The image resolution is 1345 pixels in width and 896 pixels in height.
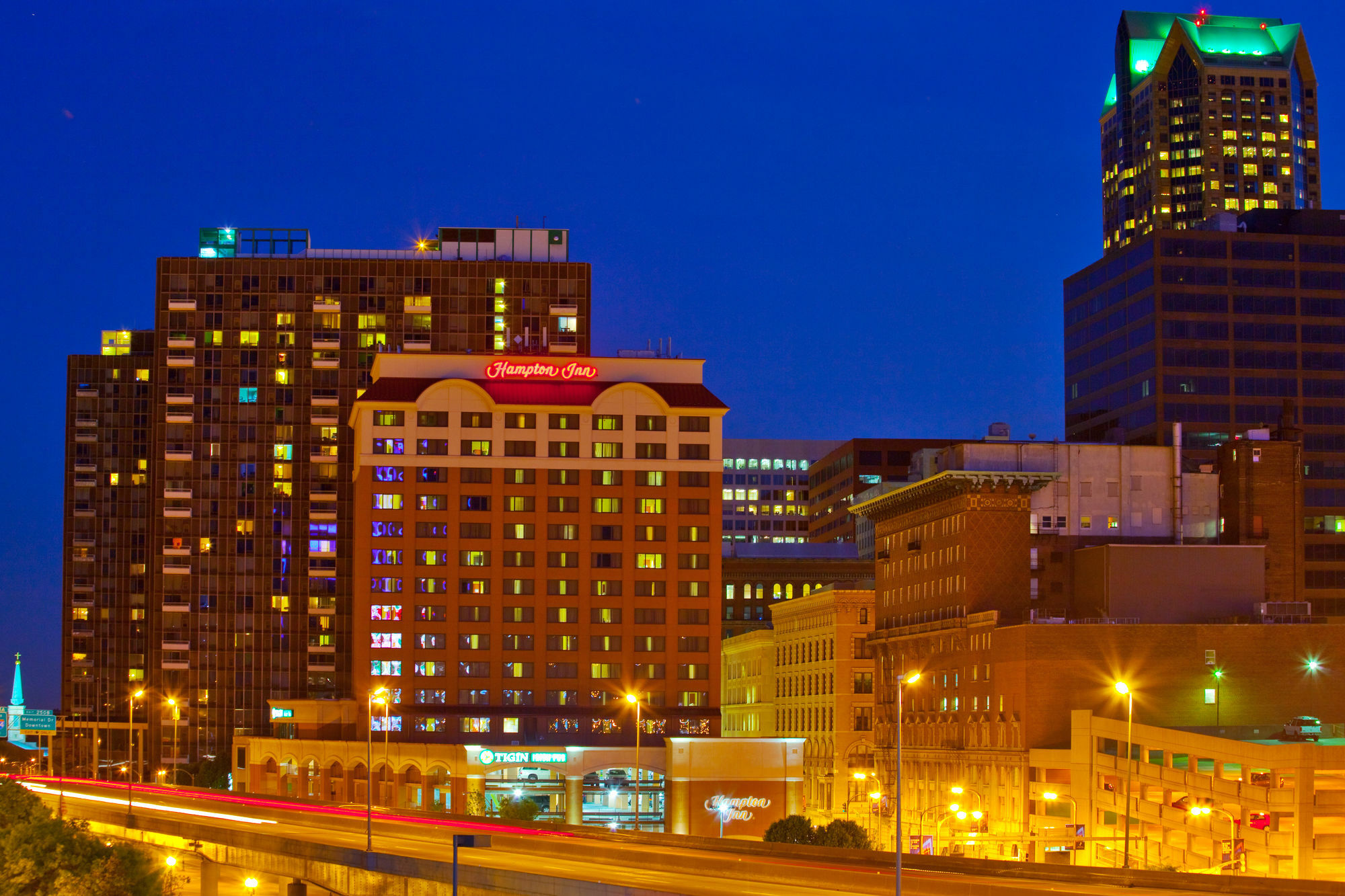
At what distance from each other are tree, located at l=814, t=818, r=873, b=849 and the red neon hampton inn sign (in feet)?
290

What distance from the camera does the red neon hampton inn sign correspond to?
199m

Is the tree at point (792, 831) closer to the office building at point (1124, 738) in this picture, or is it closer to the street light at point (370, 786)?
the office building at point (1124, 738)

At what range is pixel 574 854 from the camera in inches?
3573

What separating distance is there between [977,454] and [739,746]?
37777 mm

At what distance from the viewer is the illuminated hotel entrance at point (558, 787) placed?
173500mm

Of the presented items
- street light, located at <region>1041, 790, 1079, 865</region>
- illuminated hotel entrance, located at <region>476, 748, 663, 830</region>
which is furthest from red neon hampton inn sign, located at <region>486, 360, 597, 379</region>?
street light, located at <region>1041, 790, 1079, 865</region>

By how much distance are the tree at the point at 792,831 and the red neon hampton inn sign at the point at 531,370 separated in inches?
3205

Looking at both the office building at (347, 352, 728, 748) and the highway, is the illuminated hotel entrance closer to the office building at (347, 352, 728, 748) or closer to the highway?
the office building at (347, 352, 728, 748)

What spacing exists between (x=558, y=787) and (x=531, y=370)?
49311 mm

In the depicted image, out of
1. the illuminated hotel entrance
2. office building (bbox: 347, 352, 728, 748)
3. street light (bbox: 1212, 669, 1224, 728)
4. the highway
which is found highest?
office building (bbox: 347, 352, 728, 748)

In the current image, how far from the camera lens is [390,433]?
638 ft

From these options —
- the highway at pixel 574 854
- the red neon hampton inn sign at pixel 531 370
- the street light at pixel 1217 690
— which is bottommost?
the highway at pixel 574 854

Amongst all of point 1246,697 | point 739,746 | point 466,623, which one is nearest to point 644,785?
point 739,746

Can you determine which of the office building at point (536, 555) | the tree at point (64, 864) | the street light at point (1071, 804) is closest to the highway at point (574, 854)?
the tree at point (64, 864)
